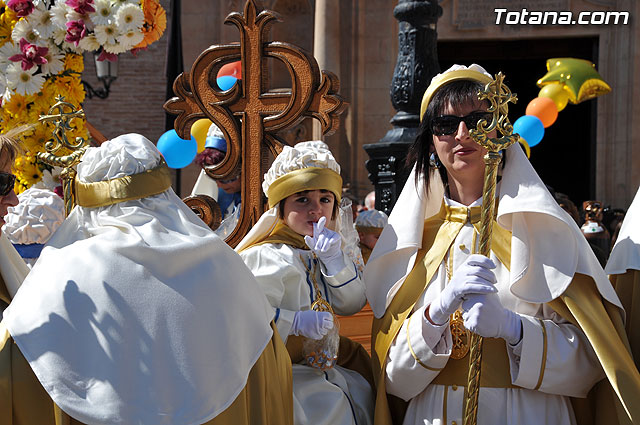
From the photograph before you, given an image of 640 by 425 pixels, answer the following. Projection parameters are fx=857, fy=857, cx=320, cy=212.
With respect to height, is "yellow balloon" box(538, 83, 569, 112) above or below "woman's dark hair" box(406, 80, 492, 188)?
below

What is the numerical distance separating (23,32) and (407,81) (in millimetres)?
2644

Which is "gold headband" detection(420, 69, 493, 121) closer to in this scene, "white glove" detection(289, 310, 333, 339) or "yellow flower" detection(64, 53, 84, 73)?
"white glove" detection(289, 310, 333, 339)

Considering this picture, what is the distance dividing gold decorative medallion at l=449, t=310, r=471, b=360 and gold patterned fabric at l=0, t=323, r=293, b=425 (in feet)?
2.01

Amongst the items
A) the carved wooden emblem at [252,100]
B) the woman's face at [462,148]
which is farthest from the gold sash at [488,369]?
the carved wooden emblem at [252,100]

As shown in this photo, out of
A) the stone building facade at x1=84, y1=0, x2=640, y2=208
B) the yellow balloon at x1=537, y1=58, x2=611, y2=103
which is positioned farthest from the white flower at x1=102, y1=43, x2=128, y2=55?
the stone building facade at x1=84, y1=0, x2=640, y2=208

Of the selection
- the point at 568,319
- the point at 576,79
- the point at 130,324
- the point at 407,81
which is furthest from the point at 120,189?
the point at 576,79

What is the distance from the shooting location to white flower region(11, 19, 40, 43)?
4.26 meters

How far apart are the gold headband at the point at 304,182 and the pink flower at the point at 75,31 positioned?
1.42 m

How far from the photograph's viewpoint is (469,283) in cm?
281

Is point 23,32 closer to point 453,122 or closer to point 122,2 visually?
point 122,2

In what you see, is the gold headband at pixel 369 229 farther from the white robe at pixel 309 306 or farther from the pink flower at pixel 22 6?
the pink flower at pixel 22 6

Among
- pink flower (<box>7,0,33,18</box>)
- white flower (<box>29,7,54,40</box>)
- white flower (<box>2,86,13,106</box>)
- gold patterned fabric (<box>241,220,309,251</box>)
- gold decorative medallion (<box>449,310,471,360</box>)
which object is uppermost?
pink flower (<box>7,0,33,18</box>)

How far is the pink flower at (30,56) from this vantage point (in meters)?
4.24

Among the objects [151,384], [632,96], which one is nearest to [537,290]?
[151,384]
